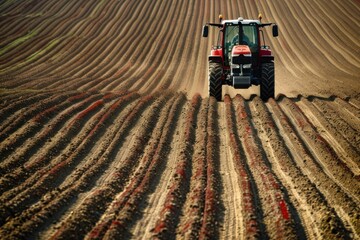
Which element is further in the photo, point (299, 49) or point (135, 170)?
point (299, 49)

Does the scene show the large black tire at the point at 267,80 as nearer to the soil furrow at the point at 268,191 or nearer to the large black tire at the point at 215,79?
the large black tire at the point at 215,79

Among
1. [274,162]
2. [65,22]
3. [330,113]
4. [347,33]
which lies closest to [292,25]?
[347,33]

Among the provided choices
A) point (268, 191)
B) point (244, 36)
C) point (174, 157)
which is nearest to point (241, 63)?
point (244, 36)

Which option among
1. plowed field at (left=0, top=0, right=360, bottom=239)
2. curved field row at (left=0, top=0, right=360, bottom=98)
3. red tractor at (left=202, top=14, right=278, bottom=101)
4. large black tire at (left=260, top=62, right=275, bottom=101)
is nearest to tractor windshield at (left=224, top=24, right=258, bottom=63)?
red tractor at (left=202, top=14, right=278, bottom=101)

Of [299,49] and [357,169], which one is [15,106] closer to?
[357,169]

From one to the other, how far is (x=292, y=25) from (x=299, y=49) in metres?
3.49

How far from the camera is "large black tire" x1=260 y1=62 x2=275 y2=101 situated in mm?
11797

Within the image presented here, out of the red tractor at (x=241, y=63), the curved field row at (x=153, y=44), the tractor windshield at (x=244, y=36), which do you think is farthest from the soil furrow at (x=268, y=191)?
the curved field row at (x=153, y=44)

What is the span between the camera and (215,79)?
12.0 meters

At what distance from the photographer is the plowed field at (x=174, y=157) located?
17.5ft

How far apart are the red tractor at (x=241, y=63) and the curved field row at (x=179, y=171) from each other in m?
1.05

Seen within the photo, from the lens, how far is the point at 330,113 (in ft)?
33.8

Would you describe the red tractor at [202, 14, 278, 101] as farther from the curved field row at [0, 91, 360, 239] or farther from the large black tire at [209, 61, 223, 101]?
the curved field row at [0, 91, 360, 239]

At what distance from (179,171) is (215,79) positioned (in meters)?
5.57
